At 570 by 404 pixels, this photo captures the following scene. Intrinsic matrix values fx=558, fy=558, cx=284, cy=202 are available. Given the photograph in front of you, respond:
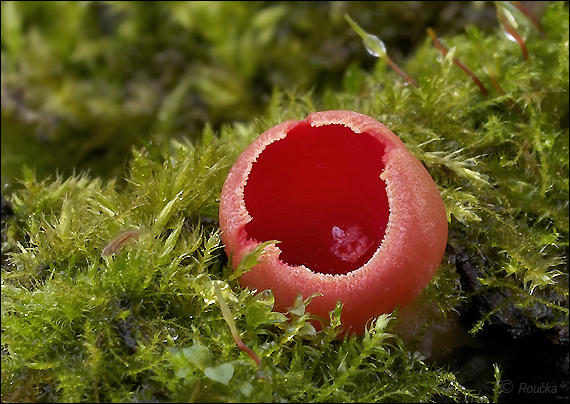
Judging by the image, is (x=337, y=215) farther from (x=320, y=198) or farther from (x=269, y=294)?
(x=269, y=294)

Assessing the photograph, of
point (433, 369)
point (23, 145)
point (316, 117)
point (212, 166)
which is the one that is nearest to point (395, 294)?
point (433, 369)

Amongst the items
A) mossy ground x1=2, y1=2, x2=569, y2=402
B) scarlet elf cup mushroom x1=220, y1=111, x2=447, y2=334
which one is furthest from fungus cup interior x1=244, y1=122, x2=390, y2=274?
mossy ground x1=2, y1=2, x2=569, y2=402

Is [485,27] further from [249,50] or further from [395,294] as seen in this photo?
[395,294]

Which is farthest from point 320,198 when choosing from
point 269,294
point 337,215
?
point 269,294

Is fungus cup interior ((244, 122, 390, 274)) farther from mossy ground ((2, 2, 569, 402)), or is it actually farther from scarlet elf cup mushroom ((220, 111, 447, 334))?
mossy ground ((2, 2, 569, 402))

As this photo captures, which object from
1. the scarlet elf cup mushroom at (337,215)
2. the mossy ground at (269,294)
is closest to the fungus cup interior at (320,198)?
the scarlet elf cup mushroom at (337,215)
